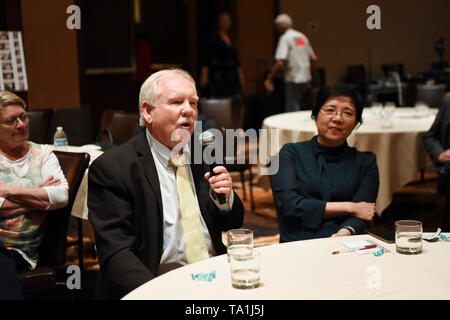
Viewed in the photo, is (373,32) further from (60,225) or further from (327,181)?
(60,225)


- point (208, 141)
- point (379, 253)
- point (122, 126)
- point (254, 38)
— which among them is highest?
point (254, 38)

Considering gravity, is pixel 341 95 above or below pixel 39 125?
above

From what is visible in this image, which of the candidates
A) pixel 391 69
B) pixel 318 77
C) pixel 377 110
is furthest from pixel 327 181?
pixel 391 69

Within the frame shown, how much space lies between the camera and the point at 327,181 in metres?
2.82

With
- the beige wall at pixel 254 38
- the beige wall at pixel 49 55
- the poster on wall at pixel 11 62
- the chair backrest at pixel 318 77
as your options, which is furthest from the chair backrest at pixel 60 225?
the chair backrest at pixel 318 77

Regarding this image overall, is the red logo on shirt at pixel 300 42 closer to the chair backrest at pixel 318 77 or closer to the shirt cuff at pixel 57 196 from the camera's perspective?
the chair backrest at pixel 318 77

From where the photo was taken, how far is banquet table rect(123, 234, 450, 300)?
4.89ft

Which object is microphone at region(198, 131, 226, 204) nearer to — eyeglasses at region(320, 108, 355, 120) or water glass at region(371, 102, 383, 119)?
eyeglasses at region(320, 108, 355, 120)

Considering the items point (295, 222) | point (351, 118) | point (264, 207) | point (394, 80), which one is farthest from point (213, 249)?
point (394, 80)

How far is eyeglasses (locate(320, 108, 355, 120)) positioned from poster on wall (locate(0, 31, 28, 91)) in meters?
3.05

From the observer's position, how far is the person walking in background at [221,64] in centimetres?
789

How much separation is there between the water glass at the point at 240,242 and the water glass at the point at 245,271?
0.08ft

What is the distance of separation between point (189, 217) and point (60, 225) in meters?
0.98

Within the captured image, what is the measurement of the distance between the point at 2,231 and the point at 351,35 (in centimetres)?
1012
